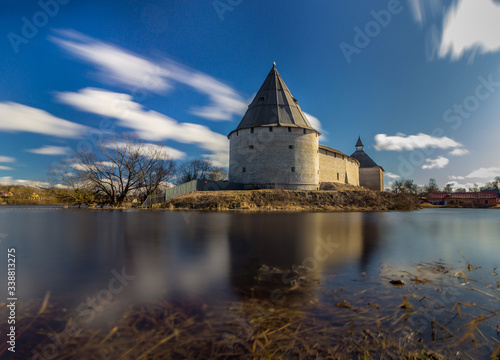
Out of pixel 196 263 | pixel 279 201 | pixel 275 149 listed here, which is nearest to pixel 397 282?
pixel 196 263

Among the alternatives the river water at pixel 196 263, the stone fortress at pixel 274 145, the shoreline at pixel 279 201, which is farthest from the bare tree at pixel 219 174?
the river water at pixel 196 263

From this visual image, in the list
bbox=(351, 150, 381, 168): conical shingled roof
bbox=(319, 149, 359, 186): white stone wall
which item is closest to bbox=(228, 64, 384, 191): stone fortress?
bbox=(319, 149, 359, 186): white stone wall

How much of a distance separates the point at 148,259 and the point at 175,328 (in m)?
2.82

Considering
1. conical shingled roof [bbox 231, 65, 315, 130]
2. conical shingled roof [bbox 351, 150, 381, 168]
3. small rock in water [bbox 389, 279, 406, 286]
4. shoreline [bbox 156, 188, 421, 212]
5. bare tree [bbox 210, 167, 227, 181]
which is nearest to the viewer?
small rock in water [bbox 389, 279, 406, 286]

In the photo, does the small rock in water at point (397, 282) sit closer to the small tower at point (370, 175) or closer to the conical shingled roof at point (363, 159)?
the small tower at point (370, 175)

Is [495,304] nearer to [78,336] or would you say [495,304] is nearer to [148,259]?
[78,336]

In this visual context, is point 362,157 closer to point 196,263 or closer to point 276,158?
point 276,158

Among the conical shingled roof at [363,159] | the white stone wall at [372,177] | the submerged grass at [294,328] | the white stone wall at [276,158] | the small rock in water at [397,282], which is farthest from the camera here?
the conical shingled roof at [363,159]

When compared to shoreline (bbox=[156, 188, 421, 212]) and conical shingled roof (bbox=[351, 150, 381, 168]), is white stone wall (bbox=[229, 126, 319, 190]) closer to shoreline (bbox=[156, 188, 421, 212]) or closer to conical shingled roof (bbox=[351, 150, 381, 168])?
shoreline (bbox=[156, 188, 421, 212])

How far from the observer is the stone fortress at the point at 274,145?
31188 millimetres

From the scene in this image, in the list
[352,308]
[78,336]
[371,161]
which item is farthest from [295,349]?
[371,161]

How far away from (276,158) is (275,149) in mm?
1143

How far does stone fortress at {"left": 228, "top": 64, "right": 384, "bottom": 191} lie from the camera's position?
102 feet

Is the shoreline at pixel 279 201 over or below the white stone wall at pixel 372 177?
below
